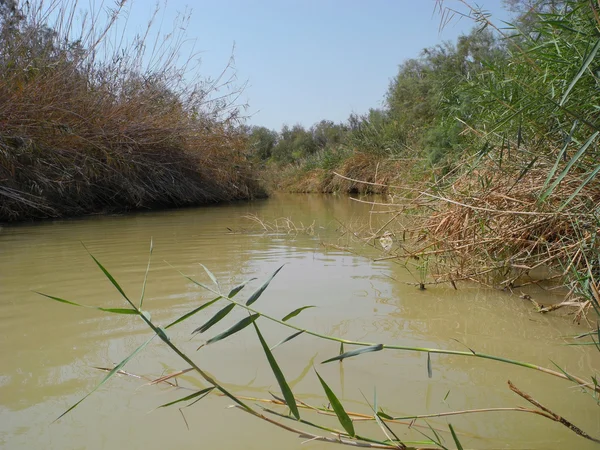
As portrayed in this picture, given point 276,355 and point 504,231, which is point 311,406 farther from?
point 504,231

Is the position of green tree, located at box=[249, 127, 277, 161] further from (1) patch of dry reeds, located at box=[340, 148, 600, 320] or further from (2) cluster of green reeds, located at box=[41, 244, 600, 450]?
(2) cluster of green reeds, located at box=[41, 244, 600, 450]

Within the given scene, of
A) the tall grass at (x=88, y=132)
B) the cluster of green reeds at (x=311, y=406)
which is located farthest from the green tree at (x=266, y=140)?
the cluster of green reeds at (x=311, y=406)

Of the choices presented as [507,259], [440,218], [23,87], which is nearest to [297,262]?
[440,218]

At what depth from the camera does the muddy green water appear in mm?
1364

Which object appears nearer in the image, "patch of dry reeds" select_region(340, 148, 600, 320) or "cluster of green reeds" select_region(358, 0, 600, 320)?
"cluster of green reeds" select_region(358, 0, 600, 320)

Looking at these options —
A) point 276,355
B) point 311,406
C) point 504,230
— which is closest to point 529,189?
point 504,230

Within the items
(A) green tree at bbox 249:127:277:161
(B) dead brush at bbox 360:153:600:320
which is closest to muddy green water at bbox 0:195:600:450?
(B) dead brush at bbox 360:153:600:320

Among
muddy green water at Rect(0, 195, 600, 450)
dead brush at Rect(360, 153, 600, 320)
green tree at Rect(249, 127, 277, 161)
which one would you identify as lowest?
muddy green water at Rect(0, 195, 600, 450)

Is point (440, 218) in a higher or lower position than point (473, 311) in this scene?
higher

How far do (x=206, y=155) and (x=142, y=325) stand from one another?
8923mm

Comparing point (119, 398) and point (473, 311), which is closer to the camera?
point (119, 398)

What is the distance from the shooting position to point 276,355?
191cm

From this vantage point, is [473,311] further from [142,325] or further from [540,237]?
[142,325]

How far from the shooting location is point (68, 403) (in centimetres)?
154
